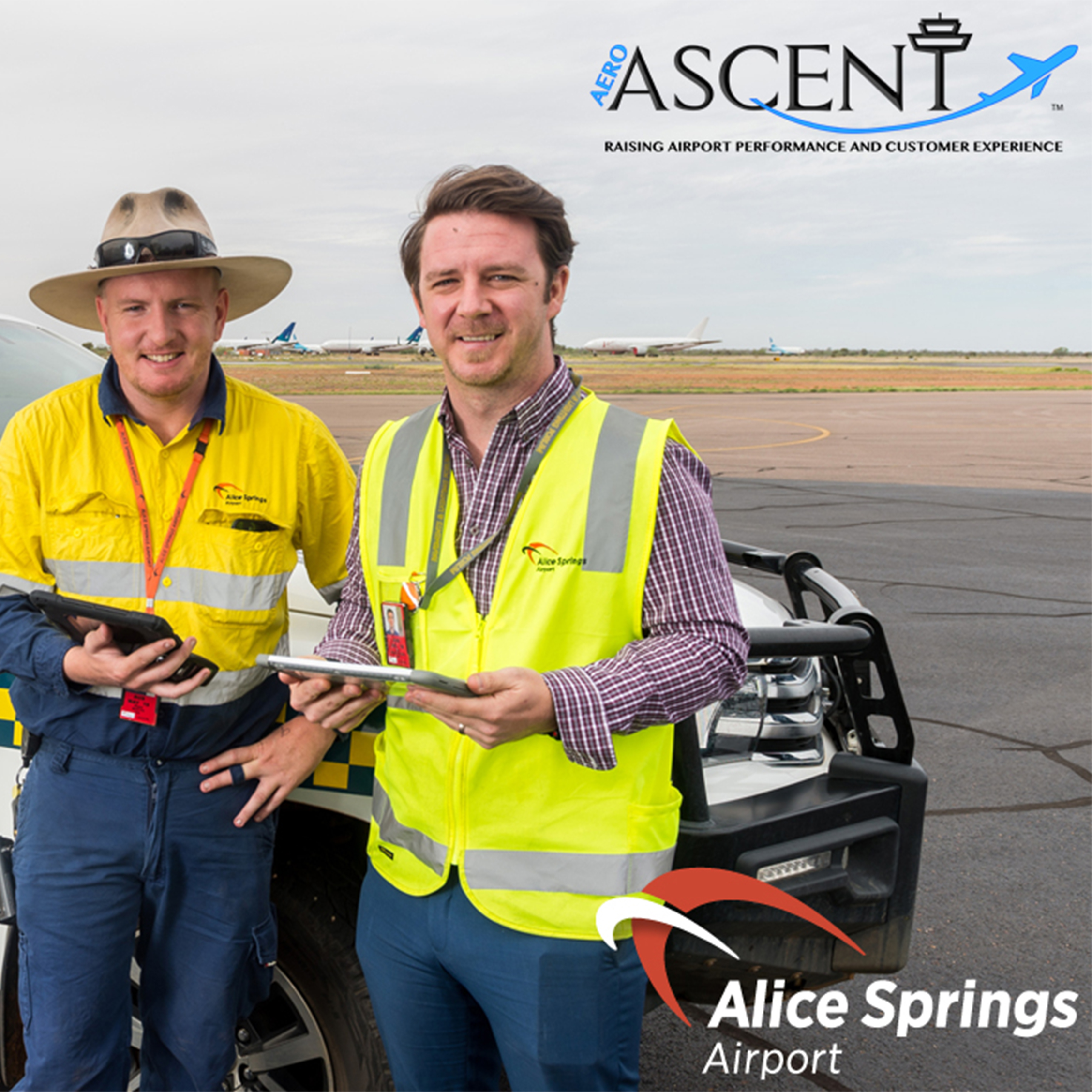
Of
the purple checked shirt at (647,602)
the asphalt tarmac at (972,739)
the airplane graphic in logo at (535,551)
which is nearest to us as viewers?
the purple checked shirt at (647,602)

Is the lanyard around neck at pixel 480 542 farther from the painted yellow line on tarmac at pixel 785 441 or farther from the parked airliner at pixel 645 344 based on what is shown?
the parked airliner at pixel 645 344

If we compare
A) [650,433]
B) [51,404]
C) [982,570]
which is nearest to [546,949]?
[650,433]

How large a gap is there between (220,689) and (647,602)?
906mm

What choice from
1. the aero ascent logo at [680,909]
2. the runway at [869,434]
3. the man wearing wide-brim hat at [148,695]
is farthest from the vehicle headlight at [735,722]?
the runway at [869,434]

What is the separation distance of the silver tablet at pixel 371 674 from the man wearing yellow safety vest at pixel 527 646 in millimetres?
140

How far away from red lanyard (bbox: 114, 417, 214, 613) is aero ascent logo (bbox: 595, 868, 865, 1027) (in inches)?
42.4

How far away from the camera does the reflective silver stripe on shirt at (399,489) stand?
197 cm

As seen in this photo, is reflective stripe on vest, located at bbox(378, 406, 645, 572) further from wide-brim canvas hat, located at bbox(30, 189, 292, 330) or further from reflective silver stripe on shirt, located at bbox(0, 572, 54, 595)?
reflective silver stripe on shirt, located at bbox(0, 572, 54, 595)

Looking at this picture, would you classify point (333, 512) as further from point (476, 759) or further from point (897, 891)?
point (897, 891)

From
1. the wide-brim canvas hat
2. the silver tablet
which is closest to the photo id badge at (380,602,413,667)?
the silver tablet

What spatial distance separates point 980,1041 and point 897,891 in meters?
1.27

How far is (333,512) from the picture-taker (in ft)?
7.79

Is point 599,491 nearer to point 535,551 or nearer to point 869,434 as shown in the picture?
point 535,551

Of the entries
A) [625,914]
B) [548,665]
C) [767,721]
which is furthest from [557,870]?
[767,721]
